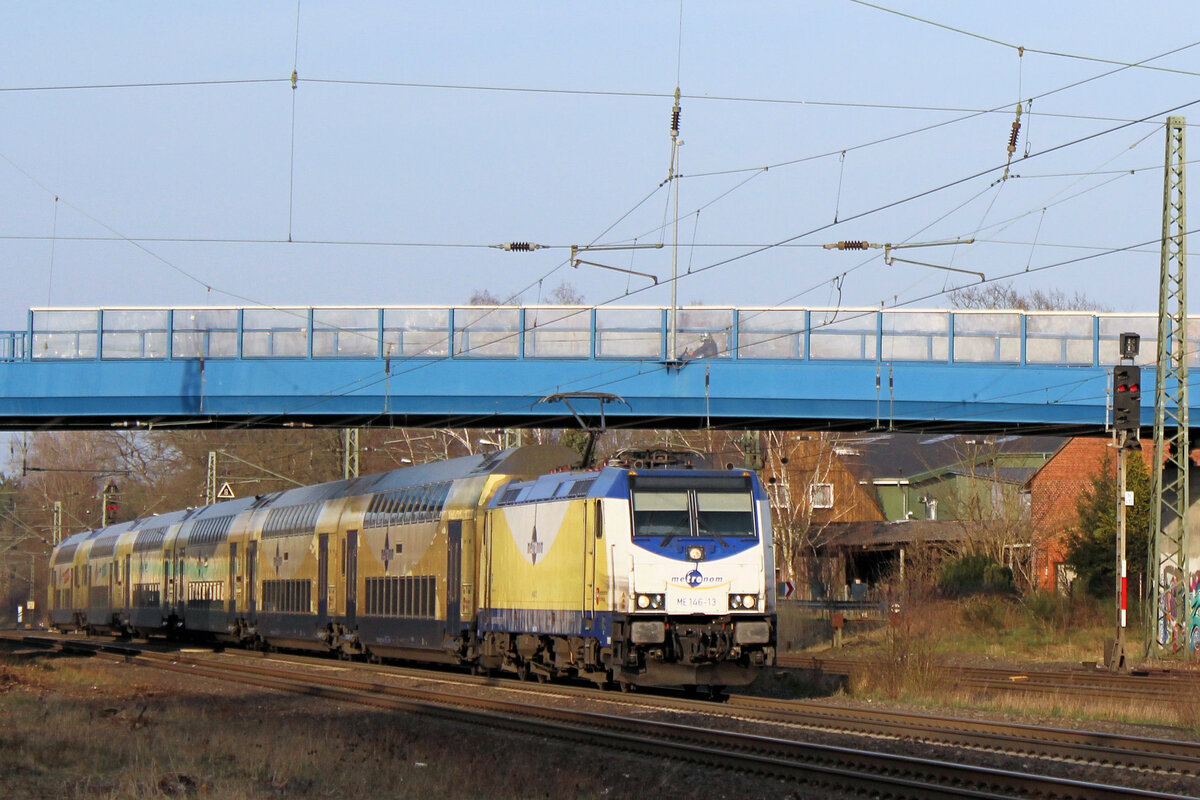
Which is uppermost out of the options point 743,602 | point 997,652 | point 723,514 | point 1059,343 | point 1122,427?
point 1059,343

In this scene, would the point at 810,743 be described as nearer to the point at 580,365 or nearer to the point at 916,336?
the point at 580,365

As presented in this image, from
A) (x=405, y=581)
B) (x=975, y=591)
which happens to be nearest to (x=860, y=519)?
(x=975, y=591)

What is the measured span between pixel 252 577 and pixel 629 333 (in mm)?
10928

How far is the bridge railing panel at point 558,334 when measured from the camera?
34500 millimetres

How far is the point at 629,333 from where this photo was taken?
34500 millimetres

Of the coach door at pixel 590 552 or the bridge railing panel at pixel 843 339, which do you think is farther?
the bridge railing panel at pixel 843 339

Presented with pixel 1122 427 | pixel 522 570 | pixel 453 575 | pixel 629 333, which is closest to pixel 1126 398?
pixel 1122 427

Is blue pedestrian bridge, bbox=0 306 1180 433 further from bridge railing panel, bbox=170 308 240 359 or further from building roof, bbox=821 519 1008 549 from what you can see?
building roof, bbox=821 519 1008 549

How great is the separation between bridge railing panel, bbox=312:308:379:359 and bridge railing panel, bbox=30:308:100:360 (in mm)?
5472

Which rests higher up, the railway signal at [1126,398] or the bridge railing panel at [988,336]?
the bridge railing panel at [988,336]

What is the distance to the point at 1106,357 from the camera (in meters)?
Result: 34.3

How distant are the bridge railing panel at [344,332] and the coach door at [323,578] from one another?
5956 millimetres

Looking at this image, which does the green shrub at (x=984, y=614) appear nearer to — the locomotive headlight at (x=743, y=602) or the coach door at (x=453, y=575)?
the coach door at (x=453, y=575)

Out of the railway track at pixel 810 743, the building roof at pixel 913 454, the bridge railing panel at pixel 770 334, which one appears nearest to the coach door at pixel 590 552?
the railway track at pixel 810 743
